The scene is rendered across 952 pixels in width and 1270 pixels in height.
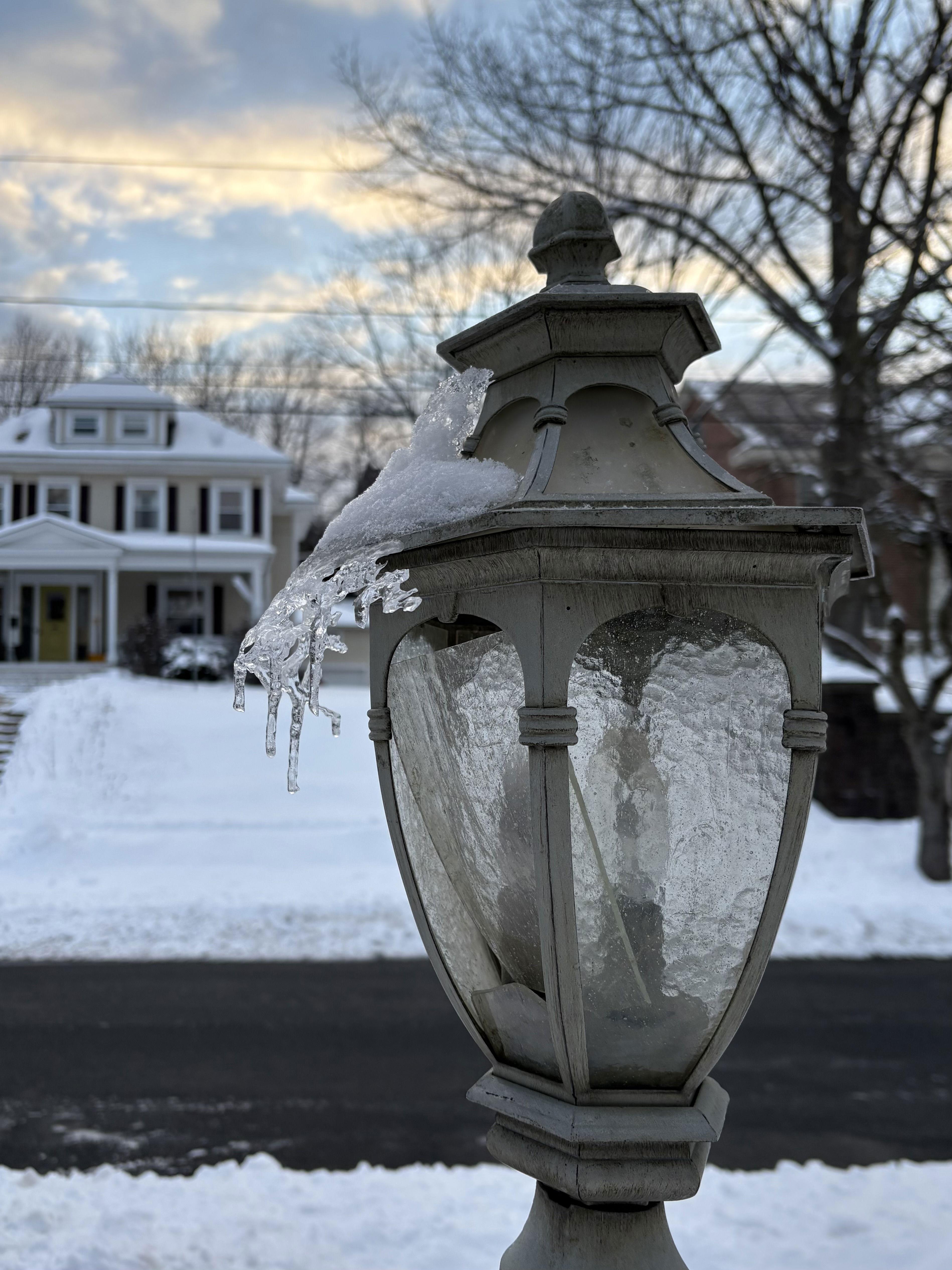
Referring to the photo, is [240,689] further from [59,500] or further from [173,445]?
[59,500]

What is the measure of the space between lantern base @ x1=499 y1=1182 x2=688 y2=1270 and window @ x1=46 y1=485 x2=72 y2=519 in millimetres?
25764

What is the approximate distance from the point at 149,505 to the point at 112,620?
11.5 feet

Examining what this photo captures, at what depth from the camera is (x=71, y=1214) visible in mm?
3611

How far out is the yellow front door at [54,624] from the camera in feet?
81.4

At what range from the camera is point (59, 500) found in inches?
989

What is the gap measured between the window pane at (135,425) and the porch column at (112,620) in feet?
11.4

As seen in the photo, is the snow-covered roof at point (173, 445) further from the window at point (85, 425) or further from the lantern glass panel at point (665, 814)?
the lantern glass panel at point (665, 814)

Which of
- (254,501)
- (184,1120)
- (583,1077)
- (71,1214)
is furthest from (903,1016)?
(254,501)

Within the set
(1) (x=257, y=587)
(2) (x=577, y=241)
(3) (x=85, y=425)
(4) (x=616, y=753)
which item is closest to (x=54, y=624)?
(3) (x=85, y=425)

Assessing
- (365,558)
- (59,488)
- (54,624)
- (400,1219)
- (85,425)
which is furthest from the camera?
(85,425)

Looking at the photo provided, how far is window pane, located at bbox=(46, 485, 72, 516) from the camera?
25000 mm

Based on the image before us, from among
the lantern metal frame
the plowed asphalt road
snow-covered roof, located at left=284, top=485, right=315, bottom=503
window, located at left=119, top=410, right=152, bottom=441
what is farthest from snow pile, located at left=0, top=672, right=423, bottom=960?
snow-covered roof, located at left=284, top=485, right=315, bottom=503

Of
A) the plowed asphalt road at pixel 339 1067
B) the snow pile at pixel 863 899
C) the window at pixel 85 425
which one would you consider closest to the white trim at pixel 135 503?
the window at pixel 85 425

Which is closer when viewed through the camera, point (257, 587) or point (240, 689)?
point (240, 689)
